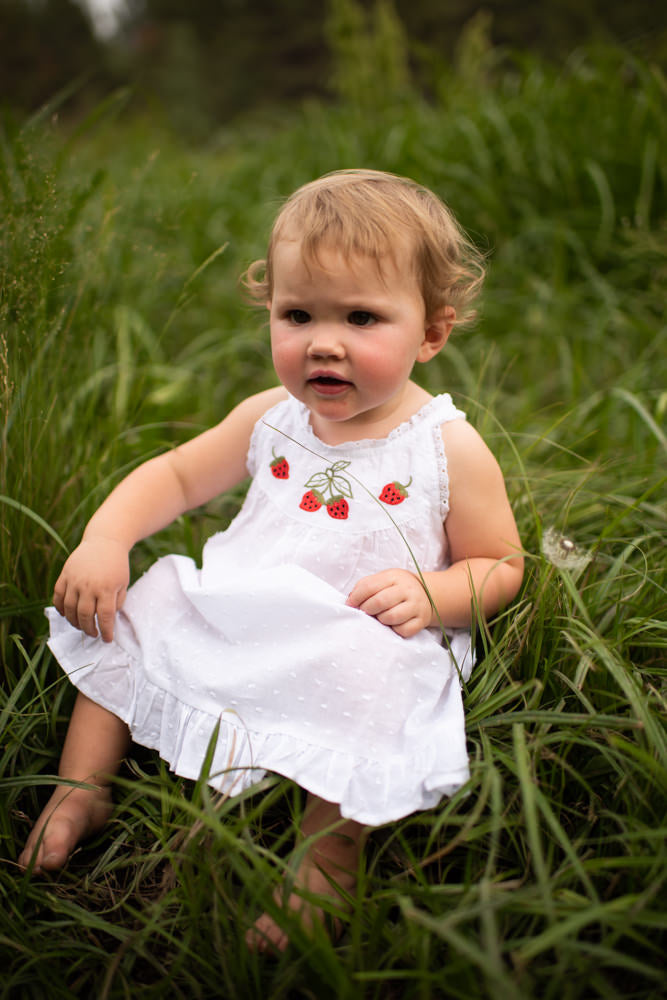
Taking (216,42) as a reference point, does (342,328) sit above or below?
below

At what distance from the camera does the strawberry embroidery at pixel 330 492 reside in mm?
1211

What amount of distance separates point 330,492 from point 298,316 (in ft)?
1.02

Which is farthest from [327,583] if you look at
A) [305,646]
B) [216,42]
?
[216,42]

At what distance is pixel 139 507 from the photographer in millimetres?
1303

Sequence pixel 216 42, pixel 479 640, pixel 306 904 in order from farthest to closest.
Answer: pixel 216 42, pixel 479 640, pixel 306 904

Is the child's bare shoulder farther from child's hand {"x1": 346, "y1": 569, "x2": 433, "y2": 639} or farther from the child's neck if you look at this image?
child's hand {"x1": 346, "y1": 569, "x2": 433, "y2": 639}

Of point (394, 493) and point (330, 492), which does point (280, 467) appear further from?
point (394, 493)

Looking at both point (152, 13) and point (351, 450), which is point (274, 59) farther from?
point (351, 450)

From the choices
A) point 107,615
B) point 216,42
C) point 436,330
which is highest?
point 216,42

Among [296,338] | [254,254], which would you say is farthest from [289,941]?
[254,254]

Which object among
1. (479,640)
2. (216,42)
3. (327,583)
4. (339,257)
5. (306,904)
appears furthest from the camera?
(216,42)

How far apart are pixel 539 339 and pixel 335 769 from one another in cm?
206

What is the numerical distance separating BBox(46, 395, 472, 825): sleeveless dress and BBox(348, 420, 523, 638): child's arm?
0.09 ft

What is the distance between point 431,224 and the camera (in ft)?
3.74
